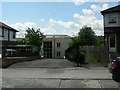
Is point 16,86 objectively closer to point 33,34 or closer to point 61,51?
point 33,34

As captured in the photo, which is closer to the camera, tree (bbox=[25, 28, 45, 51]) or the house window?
the house window

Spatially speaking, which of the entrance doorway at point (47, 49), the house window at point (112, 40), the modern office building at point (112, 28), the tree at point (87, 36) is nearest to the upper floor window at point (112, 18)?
the modern office building at point (112, 28)

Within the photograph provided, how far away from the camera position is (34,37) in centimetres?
6588

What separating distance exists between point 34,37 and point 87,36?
15612mm

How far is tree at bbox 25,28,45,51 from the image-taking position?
65.2 meters

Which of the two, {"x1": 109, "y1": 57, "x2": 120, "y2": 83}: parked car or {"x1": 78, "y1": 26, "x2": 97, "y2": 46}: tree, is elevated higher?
{"x1": 78, "y1": 26, "x2": 97, "y2": 46}: tree

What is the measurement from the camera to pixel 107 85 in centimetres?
1110

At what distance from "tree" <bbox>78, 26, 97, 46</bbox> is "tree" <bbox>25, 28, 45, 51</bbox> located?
10868 millimetres

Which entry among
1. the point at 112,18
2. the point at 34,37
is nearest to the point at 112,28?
the point at 112,18

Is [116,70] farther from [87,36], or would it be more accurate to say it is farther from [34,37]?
[87,36]

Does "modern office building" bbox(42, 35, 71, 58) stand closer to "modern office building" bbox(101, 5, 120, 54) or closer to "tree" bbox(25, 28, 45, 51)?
"tree" bbox(25, 28, 45, 51)

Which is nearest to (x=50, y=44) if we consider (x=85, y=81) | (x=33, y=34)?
(x=33, y=34)

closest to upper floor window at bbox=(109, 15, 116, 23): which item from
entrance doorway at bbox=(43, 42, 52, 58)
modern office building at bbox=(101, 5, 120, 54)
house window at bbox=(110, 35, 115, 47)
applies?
modern office building at bbox=(101, 5, 120, 54)

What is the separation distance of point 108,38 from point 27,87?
27.3m
